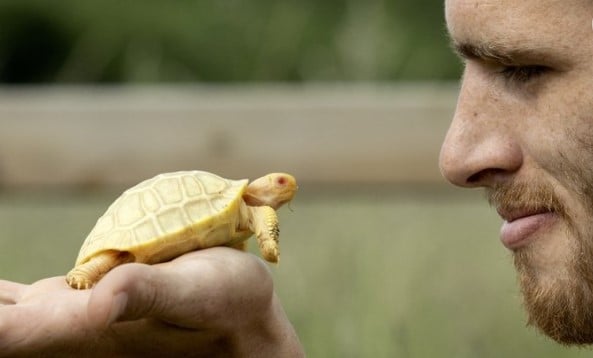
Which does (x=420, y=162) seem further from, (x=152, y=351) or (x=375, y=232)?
(x=152, y=351)

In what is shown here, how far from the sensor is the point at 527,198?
2.47m

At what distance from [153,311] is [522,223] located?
0.75m

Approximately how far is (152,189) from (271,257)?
0.24m

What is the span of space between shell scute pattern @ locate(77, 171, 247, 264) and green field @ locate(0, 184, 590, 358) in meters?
1.58

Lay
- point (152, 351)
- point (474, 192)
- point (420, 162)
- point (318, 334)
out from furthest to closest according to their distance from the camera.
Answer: point (474, 192), point (420, 162), point (318, 334), point (152, 351)

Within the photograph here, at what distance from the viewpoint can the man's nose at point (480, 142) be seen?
2.48 metres

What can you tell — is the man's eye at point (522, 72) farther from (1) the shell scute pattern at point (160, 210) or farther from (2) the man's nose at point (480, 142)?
(1) the shell scute pattern at point (160, 210)

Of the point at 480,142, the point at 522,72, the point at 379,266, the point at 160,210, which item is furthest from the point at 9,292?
the point at 379,266

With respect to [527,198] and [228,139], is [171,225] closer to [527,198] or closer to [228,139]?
[527,198]

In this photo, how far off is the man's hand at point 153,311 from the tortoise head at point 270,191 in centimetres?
25

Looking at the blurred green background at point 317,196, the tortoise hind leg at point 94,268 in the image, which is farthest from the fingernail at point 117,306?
the blurred green background at point 317,196

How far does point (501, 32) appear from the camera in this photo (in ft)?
8.03


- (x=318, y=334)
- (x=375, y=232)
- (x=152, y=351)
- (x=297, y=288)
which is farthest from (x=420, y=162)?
(x=152, y=351)

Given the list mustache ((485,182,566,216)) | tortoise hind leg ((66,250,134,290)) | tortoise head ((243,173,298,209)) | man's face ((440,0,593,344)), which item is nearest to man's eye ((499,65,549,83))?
man's face ((440,0,593,344))
